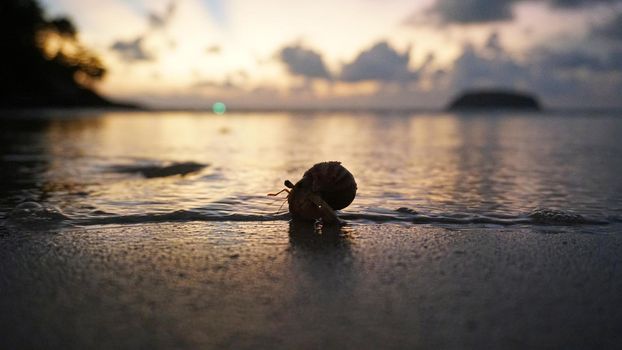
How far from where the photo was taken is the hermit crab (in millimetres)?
4695

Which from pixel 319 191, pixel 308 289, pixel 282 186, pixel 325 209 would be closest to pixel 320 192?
pixel 319 191

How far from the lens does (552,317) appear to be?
254cm

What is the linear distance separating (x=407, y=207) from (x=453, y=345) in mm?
3470

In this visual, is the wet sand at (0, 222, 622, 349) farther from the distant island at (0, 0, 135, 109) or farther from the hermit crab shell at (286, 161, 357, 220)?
the distant island at (0, 0, 135, 109)

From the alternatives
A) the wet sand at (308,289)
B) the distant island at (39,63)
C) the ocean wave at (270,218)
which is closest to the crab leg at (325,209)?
the wet sand at (308,289)

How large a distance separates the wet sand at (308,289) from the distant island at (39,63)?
75748 millimetres

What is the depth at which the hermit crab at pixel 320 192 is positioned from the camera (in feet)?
15.4

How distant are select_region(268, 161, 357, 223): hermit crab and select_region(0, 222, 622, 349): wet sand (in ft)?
0.99

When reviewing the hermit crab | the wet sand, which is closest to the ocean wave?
the hermit crab

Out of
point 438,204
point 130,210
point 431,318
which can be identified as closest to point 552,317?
point 431,318

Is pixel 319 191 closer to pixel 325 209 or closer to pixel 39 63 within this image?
pixel 325 209

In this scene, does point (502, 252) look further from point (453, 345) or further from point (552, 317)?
point (453, 345)

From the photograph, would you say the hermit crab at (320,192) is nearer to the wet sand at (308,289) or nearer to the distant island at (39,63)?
the wet sand at (308,289)

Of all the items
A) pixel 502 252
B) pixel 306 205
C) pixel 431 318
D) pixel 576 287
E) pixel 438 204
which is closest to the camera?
pixel 431 318
